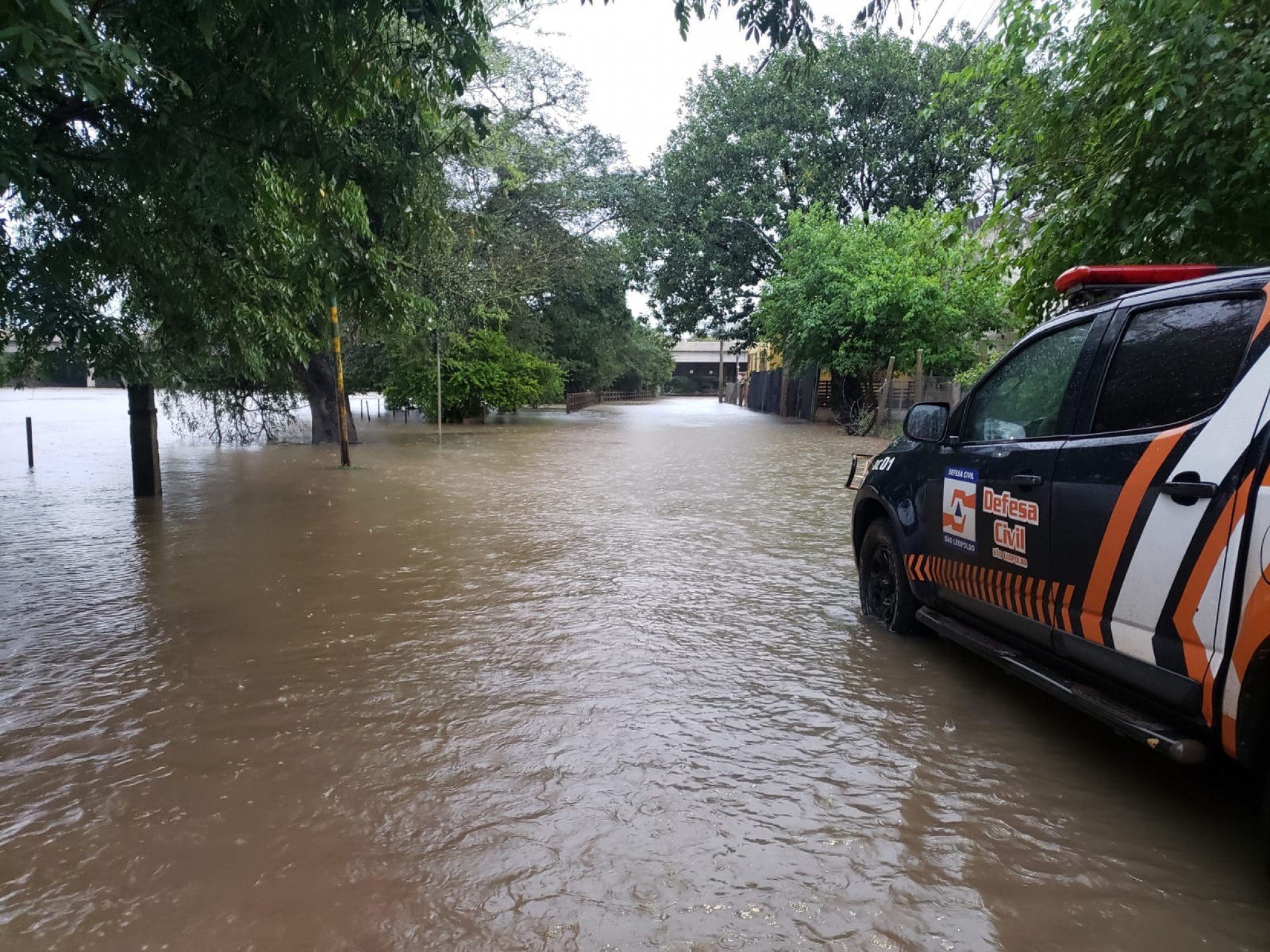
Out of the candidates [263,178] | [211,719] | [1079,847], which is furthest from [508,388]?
[1079,847]

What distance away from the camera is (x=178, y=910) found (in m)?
2.80

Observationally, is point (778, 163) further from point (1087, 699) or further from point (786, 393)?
point (1087, 699)

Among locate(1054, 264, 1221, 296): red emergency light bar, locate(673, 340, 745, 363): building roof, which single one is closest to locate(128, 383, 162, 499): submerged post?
locate(1054, 264, 1221, 296): red emergency light bar

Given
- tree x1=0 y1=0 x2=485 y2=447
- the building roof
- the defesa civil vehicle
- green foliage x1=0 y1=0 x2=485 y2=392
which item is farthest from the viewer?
the building roof

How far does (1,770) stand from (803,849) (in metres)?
3.39

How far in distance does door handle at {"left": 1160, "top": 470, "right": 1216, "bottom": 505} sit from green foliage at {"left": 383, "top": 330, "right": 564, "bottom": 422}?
78.1 feet

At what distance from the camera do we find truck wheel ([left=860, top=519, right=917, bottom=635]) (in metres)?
5.54

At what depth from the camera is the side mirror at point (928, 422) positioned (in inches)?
198

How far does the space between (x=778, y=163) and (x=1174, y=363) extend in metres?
33.6

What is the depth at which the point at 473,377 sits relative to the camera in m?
26.9

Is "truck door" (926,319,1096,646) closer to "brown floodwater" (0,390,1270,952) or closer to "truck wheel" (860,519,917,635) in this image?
"truck wheel" (860,519,917,635)

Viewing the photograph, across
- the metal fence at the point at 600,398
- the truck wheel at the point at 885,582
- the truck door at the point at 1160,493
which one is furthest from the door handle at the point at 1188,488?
the metal fence at the point at 600,398

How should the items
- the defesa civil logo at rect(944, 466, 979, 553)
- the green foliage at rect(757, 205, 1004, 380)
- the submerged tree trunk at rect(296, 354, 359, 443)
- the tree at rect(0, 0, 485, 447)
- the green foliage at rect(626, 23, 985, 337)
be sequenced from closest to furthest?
the defesa civil logo at rect(944, 466, 979, 553) → the tree at rect(0, 0, 485, 447) → the submerged tree trunk at rect(296, 354, 359, 443) → the green foliage at rect(757, 205, 1004, 380) → the green foliage at rect(626, 23, 985, 337)

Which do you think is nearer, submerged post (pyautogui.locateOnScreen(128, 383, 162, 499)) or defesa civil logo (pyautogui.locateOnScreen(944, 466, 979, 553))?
defesa civil logo (pyautogui.locateOnScreen(944, 466, 979, 553))
